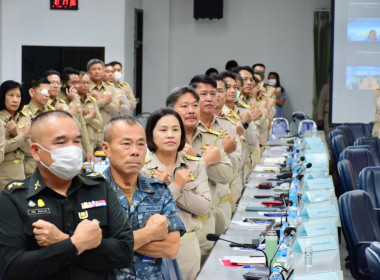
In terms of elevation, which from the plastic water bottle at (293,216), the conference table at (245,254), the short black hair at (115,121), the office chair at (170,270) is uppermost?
the short black hair at (115,121)

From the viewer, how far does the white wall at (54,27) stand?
13.6m

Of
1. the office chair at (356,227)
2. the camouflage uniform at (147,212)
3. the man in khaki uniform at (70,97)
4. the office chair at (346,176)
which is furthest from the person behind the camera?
the man in khaki uniform at (70,97)

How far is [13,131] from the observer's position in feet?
24.7

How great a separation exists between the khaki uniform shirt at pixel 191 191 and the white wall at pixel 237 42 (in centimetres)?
1254

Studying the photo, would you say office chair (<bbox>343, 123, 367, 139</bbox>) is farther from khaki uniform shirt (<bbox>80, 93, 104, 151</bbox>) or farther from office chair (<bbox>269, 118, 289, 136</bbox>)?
khaki uniform shirt (<bbox>80, 93, 104, 151</bbox>)

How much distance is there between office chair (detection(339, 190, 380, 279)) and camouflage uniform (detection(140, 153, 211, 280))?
132cm

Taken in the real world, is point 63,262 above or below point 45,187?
below

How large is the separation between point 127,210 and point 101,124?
304 inches

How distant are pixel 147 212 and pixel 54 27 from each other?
432 inches

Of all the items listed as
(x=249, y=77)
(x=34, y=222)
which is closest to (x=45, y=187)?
(x=34, y=222)

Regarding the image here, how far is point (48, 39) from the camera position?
13719mm

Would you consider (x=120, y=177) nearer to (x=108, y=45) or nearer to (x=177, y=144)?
(x=177, y=144)

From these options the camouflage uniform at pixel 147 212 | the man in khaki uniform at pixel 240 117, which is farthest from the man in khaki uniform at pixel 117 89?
the camouflage uniform at pixel 147 212

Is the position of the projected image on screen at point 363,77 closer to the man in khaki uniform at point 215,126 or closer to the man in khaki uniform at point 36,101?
the man in khaki uniform at point 36,101
